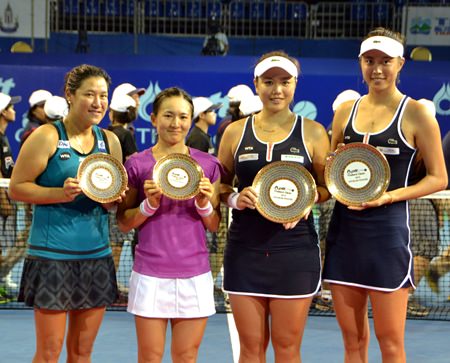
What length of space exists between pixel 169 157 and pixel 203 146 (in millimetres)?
4612

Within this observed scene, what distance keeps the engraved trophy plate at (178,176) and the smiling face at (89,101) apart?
403 millimetres

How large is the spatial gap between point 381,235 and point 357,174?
13.0 inches

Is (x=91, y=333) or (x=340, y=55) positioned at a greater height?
(x=340, y=55)

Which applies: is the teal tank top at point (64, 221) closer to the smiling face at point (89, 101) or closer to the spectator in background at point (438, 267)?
the smiling face at point (89, 101)

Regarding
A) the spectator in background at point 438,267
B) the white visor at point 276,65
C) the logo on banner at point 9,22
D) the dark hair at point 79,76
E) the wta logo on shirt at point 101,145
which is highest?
the logo on banner at point 9,22

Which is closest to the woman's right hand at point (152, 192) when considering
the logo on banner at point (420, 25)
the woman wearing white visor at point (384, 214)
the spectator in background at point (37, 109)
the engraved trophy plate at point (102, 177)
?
the engraved trophy plate at point (102, 177)

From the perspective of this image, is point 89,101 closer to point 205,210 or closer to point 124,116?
point 205,210

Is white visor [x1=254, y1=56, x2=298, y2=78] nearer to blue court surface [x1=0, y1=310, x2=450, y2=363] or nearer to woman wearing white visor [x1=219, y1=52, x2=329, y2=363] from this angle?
woman wearing white visor [x1=219, y1=52, x2=329, y2=363]

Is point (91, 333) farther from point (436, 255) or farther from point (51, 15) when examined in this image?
point (51, 15)

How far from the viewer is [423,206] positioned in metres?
7.92

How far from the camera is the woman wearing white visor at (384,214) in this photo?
4230 millimetres

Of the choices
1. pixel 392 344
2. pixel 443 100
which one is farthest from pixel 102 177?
pixel 443 100

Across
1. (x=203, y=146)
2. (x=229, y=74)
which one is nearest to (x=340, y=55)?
(x=229, y=74)

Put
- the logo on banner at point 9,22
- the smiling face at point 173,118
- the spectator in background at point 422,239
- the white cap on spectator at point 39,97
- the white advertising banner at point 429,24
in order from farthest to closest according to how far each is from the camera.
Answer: the white advertising banner at point 429,24 < the logo on banner at point 9,22 < the white cap on spectator at point 39,97 < the spectator in background at point 422,239 < the smiling face at point 173,118
